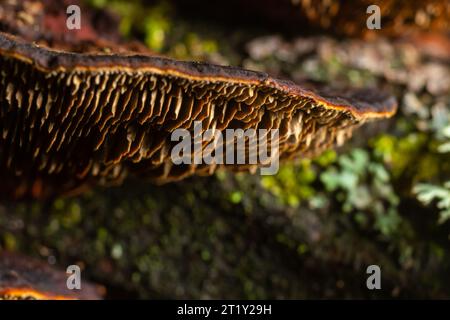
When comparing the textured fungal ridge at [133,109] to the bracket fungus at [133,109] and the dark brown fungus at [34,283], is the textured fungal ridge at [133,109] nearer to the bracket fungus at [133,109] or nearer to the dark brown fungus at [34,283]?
the bracket fungus at [133,109]

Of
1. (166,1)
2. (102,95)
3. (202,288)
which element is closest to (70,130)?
(102,95)

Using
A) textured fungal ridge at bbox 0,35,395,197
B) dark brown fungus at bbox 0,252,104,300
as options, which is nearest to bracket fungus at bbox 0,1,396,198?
textured fungal ridge at bbox 0,35,395,197

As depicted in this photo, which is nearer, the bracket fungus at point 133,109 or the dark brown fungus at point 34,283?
the bracket fungus at point 133,109

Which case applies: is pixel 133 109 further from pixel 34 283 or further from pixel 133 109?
pixel 34 283

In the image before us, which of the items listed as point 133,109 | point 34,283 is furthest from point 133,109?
point 34,283

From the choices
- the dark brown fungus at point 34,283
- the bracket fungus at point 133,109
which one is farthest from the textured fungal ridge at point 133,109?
the dark brown fungus at point 34,283
